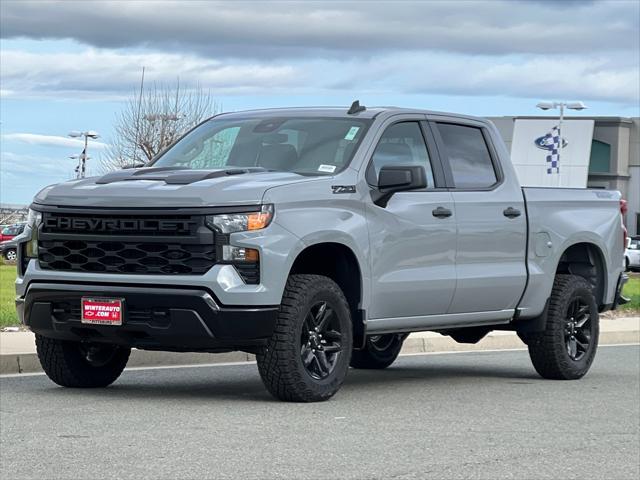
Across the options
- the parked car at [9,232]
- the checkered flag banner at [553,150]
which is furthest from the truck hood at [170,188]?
the checkered flag banner at [553,150]

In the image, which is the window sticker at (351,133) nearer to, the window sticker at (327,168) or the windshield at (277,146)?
the windshield at (277,146)

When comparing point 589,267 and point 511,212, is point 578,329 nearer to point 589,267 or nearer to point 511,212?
point 589,267

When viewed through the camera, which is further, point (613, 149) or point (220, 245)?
point (613, 149)

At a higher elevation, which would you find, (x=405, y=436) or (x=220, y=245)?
(x=220, y=245)

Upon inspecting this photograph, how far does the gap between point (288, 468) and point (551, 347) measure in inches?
209

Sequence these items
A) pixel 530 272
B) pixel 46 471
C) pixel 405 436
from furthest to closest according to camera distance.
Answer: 1. pixel 530 272
2. pixel 405 436
3. pixel 46 471

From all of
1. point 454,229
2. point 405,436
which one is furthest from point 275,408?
point 454,229

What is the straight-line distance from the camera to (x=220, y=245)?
30.0ft

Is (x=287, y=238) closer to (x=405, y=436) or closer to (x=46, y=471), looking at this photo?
(x=405, y=436)

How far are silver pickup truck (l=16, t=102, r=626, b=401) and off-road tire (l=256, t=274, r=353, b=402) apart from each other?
0.01 metres

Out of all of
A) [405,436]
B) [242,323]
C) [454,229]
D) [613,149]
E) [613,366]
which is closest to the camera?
[405,436]

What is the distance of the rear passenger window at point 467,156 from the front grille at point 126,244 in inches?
109

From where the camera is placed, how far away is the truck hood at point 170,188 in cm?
921

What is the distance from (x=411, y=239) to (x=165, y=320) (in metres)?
2.14
